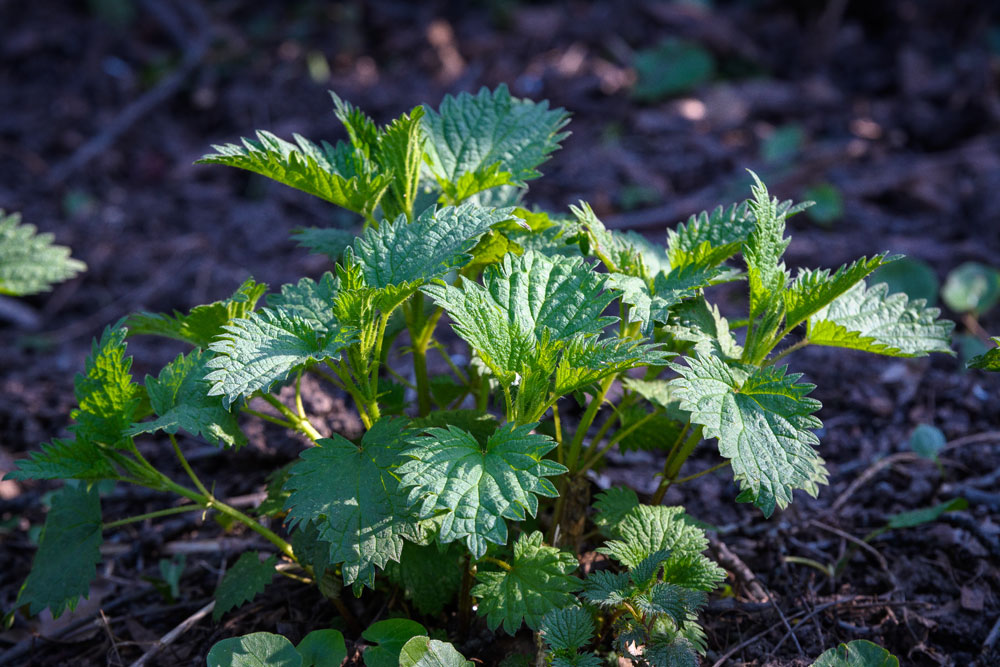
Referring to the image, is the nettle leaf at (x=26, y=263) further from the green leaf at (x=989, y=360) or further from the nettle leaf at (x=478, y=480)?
the green leaf at (x=989, y=360)

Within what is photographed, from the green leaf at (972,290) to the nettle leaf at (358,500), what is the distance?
2445 millimetres

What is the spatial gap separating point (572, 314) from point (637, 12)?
13.5 ft

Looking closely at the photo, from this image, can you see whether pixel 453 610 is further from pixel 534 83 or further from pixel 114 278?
pixel 534 83

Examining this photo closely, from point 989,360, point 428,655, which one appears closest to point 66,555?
point 428,655

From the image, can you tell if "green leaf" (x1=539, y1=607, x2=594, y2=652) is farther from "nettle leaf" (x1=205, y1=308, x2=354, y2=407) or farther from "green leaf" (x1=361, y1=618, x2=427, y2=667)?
"nettle leaf" (x1=205, y1=308, x2=354, y2=407)

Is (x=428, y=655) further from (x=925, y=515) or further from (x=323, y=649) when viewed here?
(x=925, y=515)

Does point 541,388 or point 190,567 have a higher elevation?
point 541,388

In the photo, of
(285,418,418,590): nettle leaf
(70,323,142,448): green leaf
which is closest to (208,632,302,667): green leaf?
(285,418,418,590): nettle leaf

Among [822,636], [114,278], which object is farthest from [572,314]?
[114,278]

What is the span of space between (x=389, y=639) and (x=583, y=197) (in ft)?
9.22

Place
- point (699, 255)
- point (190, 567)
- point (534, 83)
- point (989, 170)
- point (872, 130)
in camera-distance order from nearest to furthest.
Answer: point (699, 255) → point (190, 567) → point (989, 170) → point (872, 130) → point (534, 83)

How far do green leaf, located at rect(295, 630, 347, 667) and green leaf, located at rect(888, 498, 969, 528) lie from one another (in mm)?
1491

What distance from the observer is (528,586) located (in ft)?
5.23

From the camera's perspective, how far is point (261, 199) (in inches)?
171
